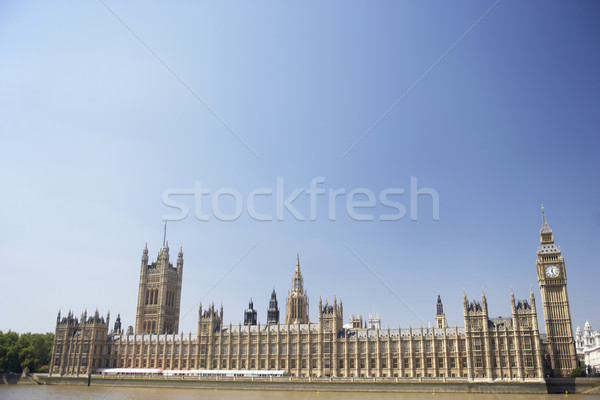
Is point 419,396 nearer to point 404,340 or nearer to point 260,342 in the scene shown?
point 404,340

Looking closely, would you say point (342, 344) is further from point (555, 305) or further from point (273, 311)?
point (555, 305)

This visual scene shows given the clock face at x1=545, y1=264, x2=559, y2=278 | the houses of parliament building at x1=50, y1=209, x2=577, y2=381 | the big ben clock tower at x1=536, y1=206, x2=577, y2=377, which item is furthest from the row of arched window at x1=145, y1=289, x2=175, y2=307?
the clock face at x1=545, y1=264, x2=559, y2=278

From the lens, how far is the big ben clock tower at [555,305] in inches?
3883

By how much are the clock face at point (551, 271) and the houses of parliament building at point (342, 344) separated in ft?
0.70

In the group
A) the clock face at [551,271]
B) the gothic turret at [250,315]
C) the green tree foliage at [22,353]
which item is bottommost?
the green tree foliage at [22,353]

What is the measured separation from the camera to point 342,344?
108m

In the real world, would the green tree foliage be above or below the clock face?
below

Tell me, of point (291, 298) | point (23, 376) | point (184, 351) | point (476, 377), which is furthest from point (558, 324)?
point (23, 376)

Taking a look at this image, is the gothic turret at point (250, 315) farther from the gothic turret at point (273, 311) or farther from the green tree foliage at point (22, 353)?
the green tree foliage at point (22, 353)

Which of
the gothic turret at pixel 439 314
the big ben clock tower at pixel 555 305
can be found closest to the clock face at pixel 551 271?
the big ben clock tower at pixel 555 305

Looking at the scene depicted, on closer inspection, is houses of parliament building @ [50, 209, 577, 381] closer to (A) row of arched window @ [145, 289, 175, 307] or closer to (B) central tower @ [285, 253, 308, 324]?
(B) central tower @ [285, 253, 308, 324]

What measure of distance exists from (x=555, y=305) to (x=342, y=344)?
45020 mm

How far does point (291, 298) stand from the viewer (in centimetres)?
13238

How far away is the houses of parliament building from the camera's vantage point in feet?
312
